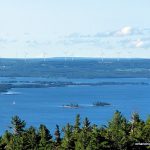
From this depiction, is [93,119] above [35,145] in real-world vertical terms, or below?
below

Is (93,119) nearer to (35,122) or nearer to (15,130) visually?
(35,122)

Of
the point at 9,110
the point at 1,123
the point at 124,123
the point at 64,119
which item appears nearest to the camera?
the point at 124,123

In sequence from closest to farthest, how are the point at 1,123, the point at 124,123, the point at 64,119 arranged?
the point at 124,123 → the point at 1,123 → the point at 64,119

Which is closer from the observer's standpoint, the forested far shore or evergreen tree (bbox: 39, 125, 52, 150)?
the forested far shore

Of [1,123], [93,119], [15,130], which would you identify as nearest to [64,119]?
[93,119]

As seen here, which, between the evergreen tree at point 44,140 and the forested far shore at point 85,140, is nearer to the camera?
the forested far shore at point 85,140

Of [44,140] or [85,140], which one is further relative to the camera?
[44,140]

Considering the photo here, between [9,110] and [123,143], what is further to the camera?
[9,110]

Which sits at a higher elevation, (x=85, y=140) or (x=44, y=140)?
(x=85, y=140)

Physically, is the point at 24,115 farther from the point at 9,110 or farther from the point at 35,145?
the point at 35,145
